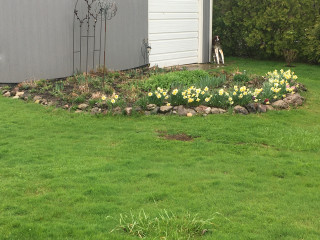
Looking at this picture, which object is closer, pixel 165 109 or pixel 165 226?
pixel 165 226

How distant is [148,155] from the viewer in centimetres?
628

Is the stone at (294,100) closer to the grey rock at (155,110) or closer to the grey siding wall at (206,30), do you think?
the grey rock at (155,110)

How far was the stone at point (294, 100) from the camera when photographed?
9.30m

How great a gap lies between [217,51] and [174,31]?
1.61 metres

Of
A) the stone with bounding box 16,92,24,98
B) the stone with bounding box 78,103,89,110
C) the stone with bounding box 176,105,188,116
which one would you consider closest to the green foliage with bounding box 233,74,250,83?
the stone with bounding box 176,105,188,116

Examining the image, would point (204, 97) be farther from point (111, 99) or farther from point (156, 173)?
point (156, 173)

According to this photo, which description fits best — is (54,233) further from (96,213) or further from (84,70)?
(84,70)

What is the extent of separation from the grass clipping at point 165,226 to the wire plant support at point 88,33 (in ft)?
25.2

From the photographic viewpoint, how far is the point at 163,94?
867 cm

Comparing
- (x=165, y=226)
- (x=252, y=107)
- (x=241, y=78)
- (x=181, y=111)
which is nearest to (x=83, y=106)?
(x=181, y=111)

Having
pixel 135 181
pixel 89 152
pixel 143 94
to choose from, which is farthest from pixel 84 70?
pixel 135 181

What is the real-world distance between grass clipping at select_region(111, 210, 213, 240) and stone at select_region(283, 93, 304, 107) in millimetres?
5527

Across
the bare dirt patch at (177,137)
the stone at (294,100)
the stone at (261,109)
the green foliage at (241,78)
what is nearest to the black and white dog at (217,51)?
the green foliage at (241,78)

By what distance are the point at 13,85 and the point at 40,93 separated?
1.25 meters
